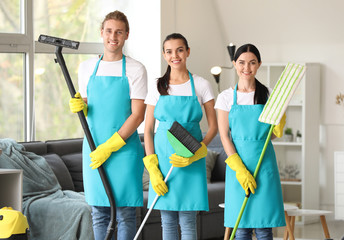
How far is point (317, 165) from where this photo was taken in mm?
6219

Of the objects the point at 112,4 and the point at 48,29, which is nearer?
the point at 48,29

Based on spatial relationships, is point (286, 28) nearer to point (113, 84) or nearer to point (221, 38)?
point (221, 38)

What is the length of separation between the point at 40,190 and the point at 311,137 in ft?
9.30

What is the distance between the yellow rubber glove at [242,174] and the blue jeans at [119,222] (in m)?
0.55

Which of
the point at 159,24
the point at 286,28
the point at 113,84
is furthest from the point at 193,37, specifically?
the point at 113,84

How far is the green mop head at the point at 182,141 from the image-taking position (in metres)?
2.93

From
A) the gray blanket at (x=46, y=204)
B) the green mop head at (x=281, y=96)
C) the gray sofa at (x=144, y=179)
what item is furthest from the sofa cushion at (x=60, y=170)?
the green mop head at (x=281, y=96)

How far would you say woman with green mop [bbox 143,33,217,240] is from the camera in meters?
3.04

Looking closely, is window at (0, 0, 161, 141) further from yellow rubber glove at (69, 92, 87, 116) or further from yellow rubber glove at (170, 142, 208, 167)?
yellow rubber glove at (170, 142, 208, 167)

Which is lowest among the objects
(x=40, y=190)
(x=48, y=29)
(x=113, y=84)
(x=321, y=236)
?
(x=321, y=236)

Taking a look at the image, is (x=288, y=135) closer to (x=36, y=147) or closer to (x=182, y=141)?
(x=36, y=147)

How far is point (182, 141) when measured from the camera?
2.93m

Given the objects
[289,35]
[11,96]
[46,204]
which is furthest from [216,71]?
[46,204]

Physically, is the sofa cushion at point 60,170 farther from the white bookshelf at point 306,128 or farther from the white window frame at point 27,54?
the white bookshelf at point 306,128
